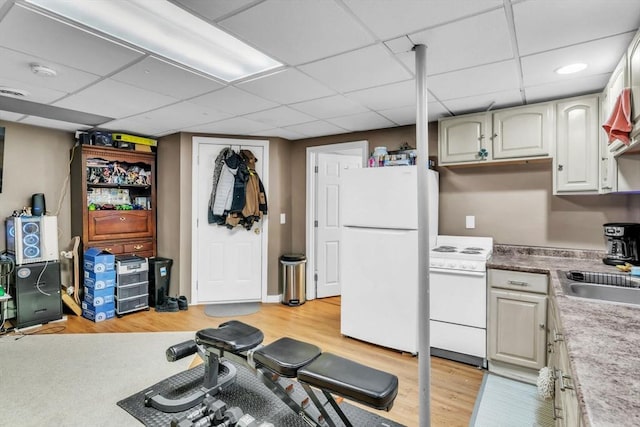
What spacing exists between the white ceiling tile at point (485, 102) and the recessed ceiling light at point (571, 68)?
1.22 feet

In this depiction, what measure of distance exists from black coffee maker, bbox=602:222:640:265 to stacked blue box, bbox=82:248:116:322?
16.0 feet

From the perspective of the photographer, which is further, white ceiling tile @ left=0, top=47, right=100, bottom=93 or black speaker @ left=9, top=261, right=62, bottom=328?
black speaker @ left=9, top=261, right=62, bottom=328

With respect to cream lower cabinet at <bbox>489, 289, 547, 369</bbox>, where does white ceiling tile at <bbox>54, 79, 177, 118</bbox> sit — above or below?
above

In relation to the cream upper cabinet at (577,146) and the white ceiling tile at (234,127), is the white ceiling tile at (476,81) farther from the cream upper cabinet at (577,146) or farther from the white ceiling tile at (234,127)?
the white ceiling tile at (234,127)

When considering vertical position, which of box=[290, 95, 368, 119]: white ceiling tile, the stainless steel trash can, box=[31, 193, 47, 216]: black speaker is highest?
box=[290, 95, 368, 119]: white ceiling tile

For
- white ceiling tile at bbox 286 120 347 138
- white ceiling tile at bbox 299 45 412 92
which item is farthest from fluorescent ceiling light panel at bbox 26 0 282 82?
white ceiling tile at bbox 286 120 347 138

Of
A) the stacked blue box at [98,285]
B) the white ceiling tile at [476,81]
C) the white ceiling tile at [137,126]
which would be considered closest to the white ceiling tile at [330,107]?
the white ceiling tile at [476,81]

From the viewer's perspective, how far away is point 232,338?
2178mm

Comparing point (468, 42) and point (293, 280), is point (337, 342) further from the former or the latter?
point (468, 42)

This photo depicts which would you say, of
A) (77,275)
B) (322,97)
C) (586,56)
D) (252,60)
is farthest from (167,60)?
(77,275)

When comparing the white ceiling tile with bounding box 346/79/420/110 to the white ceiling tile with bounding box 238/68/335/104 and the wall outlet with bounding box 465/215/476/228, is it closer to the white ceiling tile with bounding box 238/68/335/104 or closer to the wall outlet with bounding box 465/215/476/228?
the white ceiling tile with bounding box 238/68/335/104

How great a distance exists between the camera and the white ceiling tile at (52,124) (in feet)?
11.9

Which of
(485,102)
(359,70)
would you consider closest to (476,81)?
(485,102)

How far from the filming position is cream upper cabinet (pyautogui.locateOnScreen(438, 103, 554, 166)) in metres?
2.86
